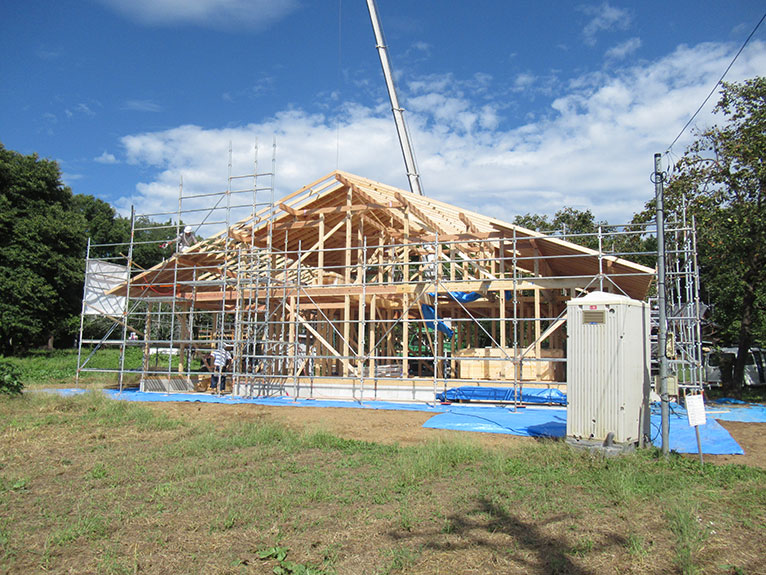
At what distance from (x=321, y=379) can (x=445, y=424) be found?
18.5ft

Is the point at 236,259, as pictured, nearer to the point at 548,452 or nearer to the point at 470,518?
the point at 548,452

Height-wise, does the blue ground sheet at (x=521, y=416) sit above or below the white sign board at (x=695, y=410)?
below

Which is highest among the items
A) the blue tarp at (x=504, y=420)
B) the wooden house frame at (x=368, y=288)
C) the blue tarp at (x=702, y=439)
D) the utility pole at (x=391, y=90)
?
the utility pole at (x=391, y=90)

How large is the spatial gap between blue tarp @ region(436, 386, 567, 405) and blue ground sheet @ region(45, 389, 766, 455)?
1.11 feet

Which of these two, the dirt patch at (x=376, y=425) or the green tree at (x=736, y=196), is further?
the green tree at (x=736, y=196)

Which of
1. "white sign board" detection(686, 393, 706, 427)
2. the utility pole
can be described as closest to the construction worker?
"white sign board" detection(686, 393, 706, 427)

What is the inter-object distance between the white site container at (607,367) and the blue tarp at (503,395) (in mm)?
5653

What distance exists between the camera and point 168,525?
14.8 feet

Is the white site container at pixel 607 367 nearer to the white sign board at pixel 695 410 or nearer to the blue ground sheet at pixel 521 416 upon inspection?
the white sign board at pixel 695 410

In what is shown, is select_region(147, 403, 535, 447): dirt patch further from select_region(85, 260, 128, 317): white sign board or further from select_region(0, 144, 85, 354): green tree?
select_region(0, 144, 85, 354): green tree

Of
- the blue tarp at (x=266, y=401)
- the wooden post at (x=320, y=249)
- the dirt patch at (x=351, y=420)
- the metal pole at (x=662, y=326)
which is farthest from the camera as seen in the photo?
the wooden post at (x=320, y=249)

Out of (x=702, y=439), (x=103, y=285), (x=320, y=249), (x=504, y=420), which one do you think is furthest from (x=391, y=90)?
(x=702, y=439)

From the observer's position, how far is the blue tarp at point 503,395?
12.7 meters

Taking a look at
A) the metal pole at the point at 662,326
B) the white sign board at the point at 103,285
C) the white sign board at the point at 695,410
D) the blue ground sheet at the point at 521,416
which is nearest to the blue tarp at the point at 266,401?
the blue ground sheet at the point at 521,416
